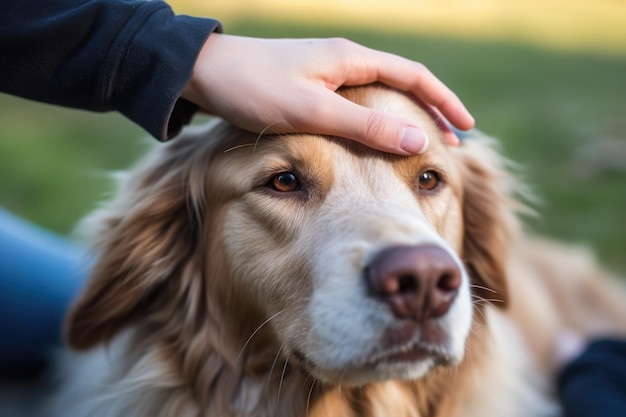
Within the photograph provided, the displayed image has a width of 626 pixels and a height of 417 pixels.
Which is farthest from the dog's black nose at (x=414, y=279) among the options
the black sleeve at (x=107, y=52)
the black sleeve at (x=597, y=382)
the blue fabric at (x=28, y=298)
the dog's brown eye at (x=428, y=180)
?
the blue fabric at (x=28, y=298)

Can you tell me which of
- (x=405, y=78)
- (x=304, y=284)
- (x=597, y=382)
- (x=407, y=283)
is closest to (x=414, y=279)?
(x=407, y=283)

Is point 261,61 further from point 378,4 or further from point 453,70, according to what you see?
point 378,4

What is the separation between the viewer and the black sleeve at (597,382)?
3.30 m

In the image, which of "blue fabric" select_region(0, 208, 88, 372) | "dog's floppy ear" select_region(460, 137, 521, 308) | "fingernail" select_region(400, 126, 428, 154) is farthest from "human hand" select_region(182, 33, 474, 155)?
"blue fabric" select_region(0, 208, 88, 372)

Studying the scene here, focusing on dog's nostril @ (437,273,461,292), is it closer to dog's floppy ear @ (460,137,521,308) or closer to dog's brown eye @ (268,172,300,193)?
dog's brown eye @ (268,172,300,193)

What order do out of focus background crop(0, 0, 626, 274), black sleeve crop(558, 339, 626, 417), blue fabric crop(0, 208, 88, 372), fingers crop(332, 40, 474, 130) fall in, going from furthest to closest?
1. out of focus background crop(0, 0, 626, 274)
2. blue fabric crop(0, 208, 88, 372)
3. black sleeve crop(558, 339, 626, 417)
4. fingers crop(332, 40, 474, 130)

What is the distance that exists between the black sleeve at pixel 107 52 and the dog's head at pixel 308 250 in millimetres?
409

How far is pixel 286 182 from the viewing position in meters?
2.76

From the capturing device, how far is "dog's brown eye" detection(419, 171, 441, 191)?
9.51ft

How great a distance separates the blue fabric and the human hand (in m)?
1.78

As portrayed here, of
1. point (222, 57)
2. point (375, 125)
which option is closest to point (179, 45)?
point (222, 57)

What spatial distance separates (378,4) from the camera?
16.8m

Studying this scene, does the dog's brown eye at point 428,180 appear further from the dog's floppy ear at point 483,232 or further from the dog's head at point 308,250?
the dog's floppy ear at point 483,232

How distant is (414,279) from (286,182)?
2.46 ft
